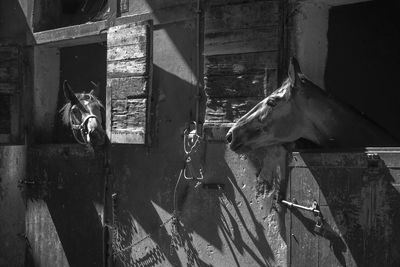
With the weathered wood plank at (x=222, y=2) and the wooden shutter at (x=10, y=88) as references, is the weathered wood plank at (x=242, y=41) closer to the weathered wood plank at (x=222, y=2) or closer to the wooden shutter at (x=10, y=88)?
the weathered wood plank at (x=222, y=2)

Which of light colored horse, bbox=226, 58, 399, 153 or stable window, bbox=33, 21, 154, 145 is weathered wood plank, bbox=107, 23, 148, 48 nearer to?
stable window, bbox=33, 21, 154, 145

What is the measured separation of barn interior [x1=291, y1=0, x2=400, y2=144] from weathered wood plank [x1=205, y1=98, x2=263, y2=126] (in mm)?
598

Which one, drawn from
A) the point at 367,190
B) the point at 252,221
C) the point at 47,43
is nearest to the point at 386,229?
the point at 367,190

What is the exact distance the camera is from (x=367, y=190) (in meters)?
3.71

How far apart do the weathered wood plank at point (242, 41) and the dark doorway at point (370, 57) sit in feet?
2.16

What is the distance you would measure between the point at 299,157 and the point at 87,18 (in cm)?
382

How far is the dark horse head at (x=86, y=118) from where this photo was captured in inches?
221

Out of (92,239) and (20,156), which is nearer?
(92,239)

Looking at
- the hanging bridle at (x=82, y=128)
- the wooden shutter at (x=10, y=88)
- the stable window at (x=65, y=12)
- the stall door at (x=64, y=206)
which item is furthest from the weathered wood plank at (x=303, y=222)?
the wooden shutter at (x=10, y=88)

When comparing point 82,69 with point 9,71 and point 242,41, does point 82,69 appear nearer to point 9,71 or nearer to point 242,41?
point 9,71

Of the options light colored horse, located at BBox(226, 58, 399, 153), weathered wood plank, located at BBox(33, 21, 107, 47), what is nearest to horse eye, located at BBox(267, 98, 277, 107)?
light colored horse, located at BBox(226, 58, 399, 153)

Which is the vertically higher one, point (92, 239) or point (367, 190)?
point (367, 190)

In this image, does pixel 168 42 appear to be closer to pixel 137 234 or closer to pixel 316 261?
pixel 137 234

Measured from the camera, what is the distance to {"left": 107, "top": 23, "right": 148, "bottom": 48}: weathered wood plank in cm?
532
